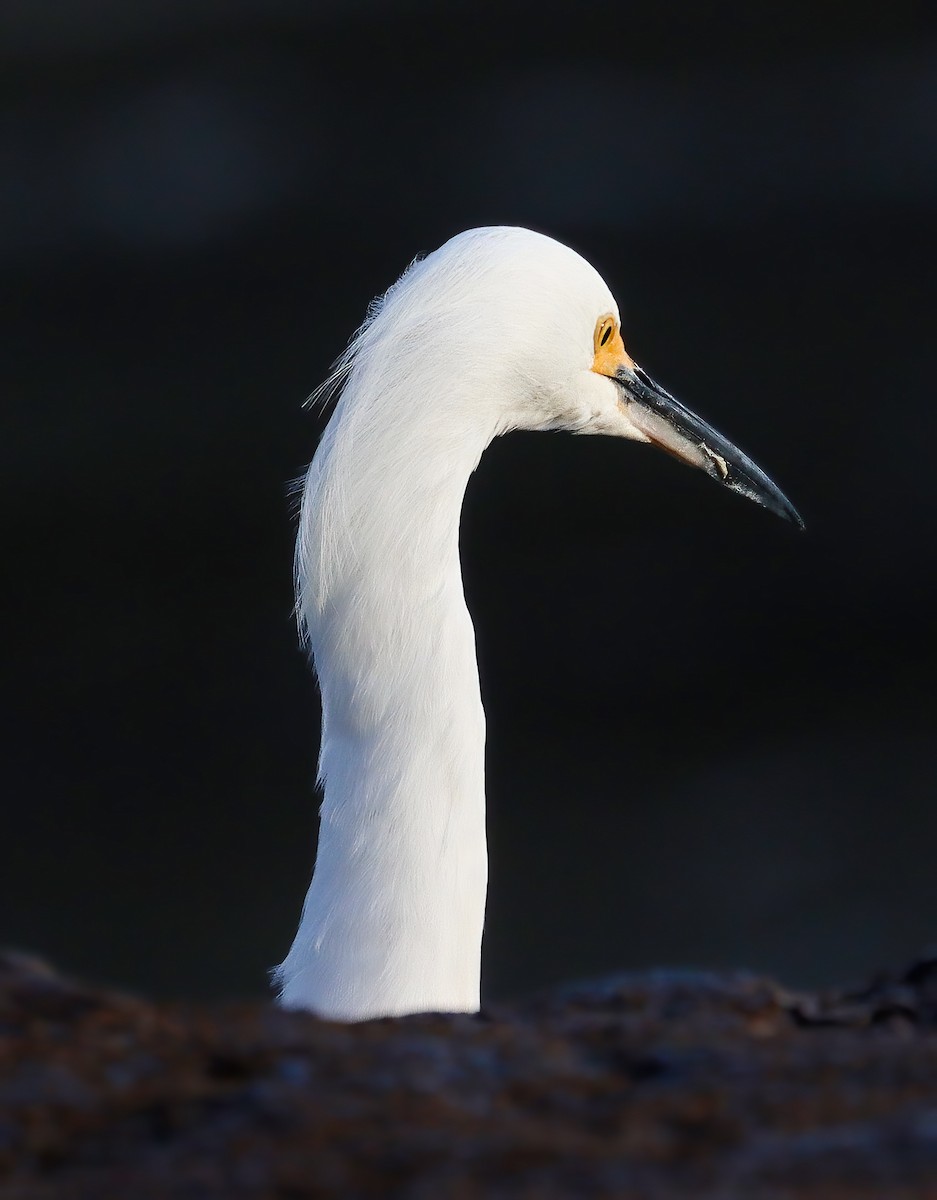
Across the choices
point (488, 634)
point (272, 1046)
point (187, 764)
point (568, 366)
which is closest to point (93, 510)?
point (187, 764)

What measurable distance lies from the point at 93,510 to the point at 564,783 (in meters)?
1.45

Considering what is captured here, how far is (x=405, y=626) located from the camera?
1.81 m

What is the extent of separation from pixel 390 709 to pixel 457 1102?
110 cm

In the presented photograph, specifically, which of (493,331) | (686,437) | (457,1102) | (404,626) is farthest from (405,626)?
(457,1102)

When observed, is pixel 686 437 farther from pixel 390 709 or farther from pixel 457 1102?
pixel 457 1102

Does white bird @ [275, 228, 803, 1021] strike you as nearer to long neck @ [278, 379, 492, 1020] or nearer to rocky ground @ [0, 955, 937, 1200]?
long neck @ [278, 379, 492, 1020]

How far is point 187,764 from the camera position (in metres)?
4.14

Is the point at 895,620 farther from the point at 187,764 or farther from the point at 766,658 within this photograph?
the point at 187,764

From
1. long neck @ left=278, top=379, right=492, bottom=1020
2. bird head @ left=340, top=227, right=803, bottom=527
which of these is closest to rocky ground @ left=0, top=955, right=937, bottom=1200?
long neck @ left=278, top=379, right=492, bottom=1020

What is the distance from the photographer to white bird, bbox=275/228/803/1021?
1.81m

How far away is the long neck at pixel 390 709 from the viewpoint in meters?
1.80

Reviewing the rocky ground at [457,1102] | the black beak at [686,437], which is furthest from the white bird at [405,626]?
the rocky ground at [457,1102]

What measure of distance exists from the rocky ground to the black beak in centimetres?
147

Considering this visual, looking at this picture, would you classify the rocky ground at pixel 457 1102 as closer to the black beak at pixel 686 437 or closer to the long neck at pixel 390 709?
the long neck at pixel 390 709
